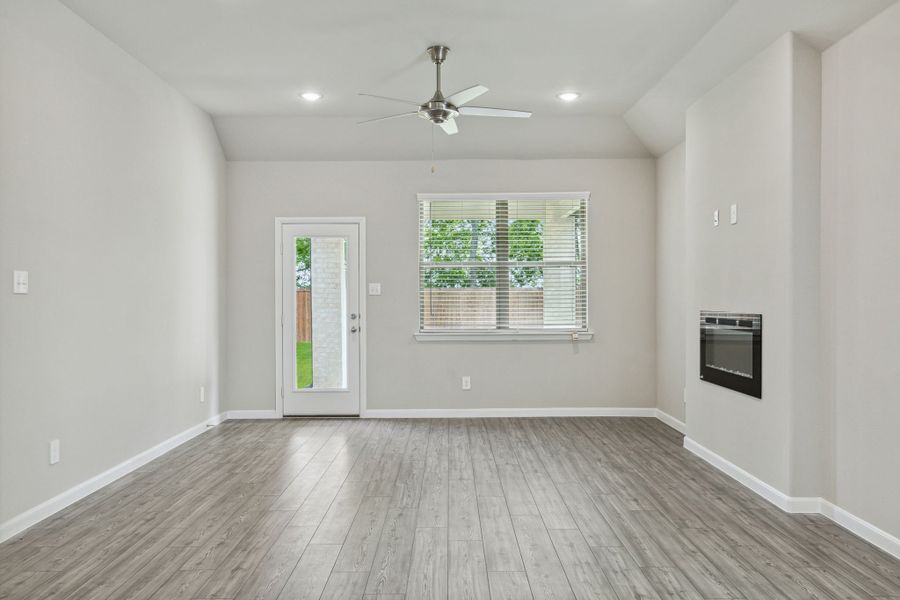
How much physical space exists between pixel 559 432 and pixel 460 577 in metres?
2.84

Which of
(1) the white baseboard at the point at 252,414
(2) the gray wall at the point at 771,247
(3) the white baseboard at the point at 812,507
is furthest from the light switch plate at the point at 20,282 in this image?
(3) the white baseboard at the point at 812,507

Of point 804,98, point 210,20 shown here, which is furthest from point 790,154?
point 210,20

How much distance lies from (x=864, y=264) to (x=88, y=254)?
4.33 m

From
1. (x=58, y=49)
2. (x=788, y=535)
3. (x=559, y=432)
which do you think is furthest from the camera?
(x=559, y=432)

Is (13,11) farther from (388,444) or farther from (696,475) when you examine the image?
(696,475)

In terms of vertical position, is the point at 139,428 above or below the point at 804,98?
below

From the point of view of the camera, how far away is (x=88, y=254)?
3508 mm

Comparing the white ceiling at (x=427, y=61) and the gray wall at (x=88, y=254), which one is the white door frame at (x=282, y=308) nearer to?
the white ceiling at (x=427, y=61)

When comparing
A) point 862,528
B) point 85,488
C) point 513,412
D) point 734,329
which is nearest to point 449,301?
point 513,412

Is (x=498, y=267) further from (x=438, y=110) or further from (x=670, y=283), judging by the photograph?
(x=438, y=110)

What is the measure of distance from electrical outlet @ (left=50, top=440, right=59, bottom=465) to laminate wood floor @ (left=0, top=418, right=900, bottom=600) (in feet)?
0.96

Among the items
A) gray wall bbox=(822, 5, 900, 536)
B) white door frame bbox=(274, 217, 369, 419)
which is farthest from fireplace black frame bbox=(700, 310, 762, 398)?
white door frame bbox=(274, 217, 369, 419)

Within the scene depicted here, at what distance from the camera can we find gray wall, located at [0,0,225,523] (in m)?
2.93

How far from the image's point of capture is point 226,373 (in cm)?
573
